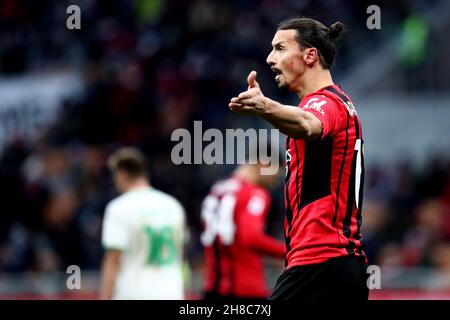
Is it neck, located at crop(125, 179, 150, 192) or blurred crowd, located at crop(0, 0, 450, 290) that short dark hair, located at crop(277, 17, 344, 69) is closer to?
neck, located at crop(125, 179, 150, 192)

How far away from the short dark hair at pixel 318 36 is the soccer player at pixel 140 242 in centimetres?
281

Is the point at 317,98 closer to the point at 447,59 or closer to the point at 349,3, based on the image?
the point at 447,59

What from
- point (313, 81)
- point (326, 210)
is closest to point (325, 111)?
point (313, 81)

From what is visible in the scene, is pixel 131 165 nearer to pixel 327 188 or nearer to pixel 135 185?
pixel 135 185

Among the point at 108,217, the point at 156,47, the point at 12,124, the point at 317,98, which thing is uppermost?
the point at 156,47

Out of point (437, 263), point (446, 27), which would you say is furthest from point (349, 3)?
point (437, 263)

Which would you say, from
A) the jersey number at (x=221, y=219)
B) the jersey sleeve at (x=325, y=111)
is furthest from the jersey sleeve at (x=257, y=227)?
the jersey sleeve at (x=325, y=111)

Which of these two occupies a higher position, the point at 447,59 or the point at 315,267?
the point at 447,59

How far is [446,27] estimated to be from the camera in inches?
574

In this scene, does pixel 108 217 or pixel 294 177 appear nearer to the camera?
pixel 294 177

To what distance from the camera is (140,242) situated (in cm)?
778

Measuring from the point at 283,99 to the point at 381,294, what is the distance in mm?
4191

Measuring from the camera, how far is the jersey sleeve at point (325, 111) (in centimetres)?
489

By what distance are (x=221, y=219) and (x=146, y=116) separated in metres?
6.20
